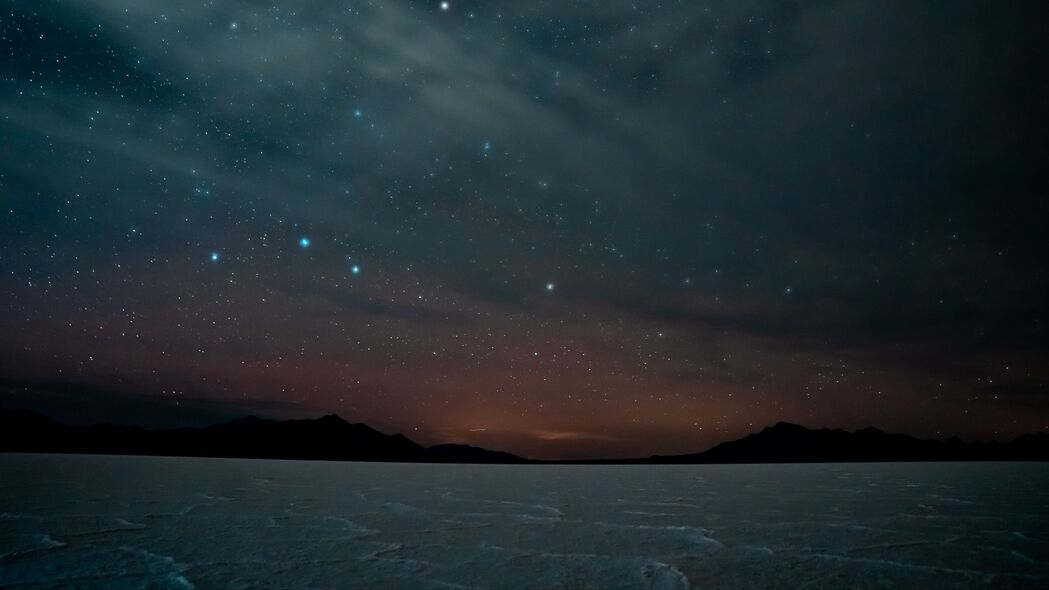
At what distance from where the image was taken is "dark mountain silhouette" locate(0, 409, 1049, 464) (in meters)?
96.9

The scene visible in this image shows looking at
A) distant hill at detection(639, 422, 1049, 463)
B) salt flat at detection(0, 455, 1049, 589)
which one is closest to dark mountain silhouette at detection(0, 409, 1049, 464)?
distant hill at detection(639, 422, 1049, 463)

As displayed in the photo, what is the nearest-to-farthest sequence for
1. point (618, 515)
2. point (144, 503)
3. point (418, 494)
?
point (618, 515), point (144, 503), point (418, 494)

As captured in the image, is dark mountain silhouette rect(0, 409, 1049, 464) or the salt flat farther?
dark mountain silhouette rect(0, 409, 1049, 464)

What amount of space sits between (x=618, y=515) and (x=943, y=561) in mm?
4042

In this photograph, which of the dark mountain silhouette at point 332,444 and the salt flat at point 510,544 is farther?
the dark mountain silhouette at point 332,444

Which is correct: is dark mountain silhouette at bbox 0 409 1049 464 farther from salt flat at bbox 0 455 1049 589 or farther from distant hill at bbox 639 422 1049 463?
salt flat at bbox 0 455 1049 589

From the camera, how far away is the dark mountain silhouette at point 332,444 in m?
96.9

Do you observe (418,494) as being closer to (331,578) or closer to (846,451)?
(331,578)

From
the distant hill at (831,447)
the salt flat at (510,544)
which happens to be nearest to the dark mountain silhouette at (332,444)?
the distant hill at (831,447)

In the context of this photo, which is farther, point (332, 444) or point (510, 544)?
point (332, 444)

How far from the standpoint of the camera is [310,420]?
13862 cm

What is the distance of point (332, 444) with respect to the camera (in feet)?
419

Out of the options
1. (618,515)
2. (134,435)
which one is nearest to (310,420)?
(134,435)

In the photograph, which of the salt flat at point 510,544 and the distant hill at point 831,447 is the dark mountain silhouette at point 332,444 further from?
the salt flat at point 510,544
